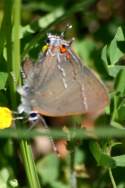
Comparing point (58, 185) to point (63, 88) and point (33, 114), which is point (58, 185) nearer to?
point (33, 114)

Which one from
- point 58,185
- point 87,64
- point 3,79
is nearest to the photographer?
point 3,79

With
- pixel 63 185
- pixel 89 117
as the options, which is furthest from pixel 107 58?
pixel 89 117

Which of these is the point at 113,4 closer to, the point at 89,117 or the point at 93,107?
the point at 89,117

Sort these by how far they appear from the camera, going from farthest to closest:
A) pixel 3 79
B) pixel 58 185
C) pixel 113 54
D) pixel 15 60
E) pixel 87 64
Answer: pixel 87 64
pixel 58 185
pixel 113 54
pixel 3 79
pixel 15 60

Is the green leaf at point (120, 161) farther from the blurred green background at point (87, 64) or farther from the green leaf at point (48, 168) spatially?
the green leaf at point (48, 168)

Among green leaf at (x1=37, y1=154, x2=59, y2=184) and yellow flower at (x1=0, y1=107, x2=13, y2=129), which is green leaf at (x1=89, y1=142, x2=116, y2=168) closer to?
yellow flower at (x1=0, y1=107, x2=13, y2=129)

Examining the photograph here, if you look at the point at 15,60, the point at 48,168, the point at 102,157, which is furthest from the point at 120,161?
the point at 48,168
